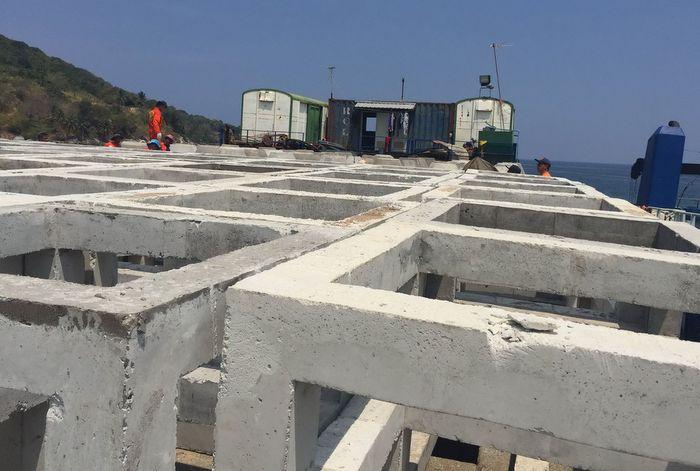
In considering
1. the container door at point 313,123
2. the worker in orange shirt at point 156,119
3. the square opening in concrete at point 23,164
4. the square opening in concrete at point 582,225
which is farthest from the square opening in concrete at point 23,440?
the container door at point 313,123

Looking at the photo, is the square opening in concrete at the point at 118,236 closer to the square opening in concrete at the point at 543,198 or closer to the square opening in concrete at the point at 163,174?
the square opening in concrete at the point at 163,174

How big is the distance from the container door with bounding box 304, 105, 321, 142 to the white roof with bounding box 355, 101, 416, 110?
3.64 m

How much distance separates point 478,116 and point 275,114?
438 inches

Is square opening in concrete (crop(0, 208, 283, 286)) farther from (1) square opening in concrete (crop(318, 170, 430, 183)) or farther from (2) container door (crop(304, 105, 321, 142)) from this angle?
(2) container door (crop(304, 105, 321, 142))

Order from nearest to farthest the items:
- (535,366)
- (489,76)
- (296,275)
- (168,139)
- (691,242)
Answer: (535,366), (296,275), (691,242), (168,139), (489,76)

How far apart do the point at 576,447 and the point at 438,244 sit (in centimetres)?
208

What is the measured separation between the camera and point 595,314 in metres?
9.15

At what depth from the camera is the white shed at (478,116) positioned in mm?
33125

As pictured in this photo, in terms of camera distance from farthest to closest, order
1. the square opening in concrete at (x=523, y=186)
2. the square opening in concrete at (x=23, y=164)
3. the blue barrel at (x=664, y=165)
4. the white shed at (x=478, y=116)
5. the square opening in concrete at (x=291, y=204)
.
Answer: the white shed at (x=478, y=116), the blue barrel at (x=664, y=165), the square opening in concrete at (x=523, y=186), the square opening in concrete at (x=23, y=164), the square opening in concrete at (x=291, y=204)

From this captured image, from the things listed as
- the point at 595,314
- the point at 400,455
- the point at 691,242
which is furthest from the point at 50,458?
the point at 595,314

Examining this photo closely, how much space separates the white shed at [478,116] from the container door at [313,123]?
29.1 ft

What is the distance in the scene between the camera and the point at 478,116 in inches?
1305

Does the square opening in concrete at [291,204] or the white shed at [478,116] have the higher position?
the white shed at [478,116]

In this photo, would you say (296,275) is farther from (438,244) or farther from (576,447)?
(576,447)
